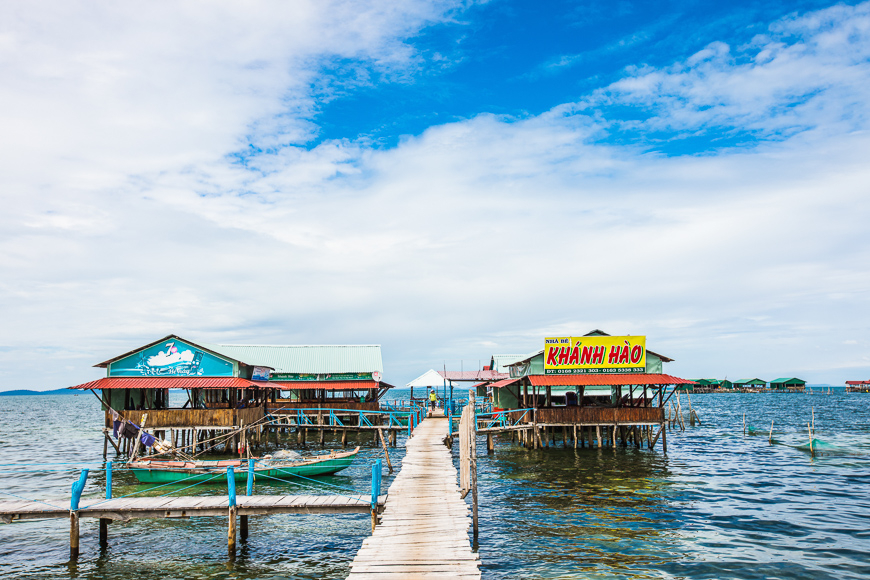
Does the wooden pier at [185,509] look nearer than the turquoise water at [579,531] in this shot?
No

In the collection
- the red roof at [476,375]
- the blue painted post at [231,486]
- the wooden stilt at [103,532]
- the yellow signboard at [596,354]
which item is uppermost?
the yellow signboard at [596,354]

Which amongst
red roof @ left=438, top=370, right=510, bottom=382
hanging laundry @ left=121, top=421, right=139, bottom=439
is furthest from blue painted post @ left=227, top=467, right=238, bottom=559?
red roof @ left=438, top=370, right=510, bottom=382

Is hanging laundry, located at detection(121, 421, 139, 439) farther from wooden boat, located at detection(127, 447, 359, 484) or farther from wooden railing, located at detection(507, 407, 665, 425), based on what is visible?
wooden railing, located at detection(507, 407, 665, 425)

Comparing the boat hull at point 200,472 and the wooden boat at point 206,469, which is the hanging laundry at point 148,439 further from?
the boat hull at point 200,472

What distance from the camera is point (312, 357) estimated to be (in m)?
50.3

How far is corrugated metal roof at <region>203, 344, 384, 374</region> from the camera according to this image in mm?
48219

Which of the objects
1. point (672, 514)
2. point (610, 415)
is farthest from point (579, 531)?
point (610, 415)

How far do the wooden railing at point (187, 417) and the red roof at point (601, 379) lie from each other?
17420 millimetres

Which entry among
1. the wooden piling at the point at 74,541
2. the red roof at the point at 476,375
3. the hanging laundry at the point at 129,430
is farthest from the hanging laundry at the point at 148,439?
the red roof at the point at 476,375

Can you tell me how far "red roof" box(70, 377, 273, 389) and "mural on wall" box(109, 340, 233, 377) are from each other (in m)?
0.29

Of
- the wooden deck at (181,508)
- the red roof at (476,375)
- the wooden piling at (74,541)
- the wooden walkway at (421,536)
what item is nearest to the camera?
the wooden walkway at (421,536)

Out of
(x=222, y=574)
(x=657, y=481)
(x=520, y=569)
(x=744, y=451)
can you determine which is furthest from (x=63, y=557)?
(x=744, y=451)

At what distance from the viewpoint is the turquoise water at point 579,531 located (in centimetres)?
1619

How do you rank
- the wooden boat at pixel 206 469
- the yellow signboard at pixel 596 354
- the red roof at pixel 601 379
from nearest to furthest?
1. the wooden boat at pixel 206 469
2. the red roof at pixel 601 379
3. the yellow signboard at pixel 596 354
